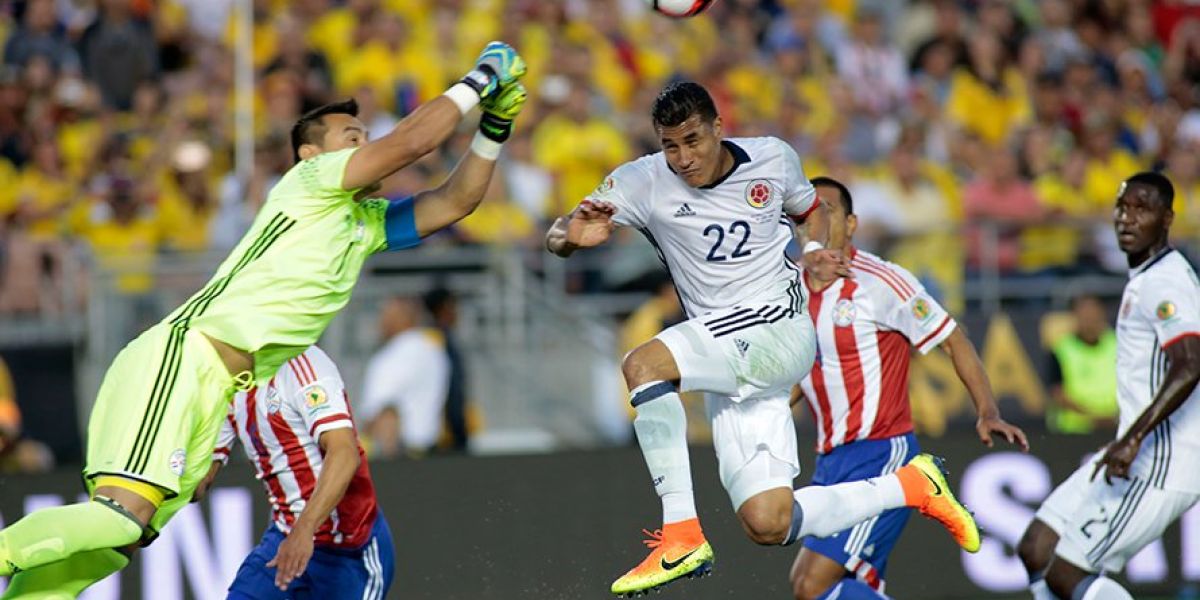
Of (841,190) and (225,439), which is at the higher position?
(841,190)

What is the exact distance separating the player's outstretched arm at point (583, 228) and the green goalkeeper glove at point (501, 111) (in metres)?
0.48

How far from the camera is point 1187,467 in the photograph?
8.92 m

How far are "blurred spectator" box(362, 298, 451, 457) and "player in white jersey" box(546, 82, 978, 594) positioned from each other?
502cm

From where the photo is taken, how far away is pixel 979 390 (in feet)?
28.2

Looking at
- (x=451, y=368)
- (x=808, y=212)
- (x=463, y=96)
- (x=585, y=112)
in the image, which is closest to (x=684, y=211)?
(x=808, y=212)

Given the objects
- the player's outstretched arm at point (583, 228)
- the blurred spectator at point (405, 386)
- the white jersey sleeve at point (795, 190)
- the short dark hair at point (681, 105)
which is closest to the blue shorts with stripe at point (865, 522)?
the white jersey sleeve at point (795, 190)

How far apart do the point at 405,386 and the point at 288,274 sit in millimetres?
5912

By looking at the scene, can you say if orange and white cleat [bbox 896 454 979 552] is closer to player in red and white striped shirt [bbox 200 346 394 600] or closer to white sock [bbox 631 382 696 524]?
white sock [bbox 631 382 696 524]

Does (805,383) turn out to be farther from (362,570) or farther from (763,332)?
(362,570)

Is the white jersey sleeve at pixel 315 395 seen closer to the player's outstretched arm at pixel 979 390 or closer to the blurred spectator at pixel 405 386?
the player's outstretched arm at pixel 979 390

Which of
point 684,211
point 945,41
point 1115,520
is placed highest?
point 945,41

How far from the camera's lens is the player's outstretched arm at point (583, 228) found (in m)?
7.62

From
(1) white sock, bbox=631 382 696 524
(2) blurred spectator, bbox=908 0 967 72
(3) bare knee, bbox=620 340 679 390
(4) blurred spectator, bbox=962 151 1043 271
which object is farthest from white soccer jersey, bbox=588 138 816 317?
(2) blurred spectator, bbox=908 0 967 72

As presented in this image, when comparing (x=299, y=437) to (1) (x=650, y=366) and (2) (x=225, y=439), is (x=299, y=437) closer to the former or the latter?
(2) (x=225, y=439)
